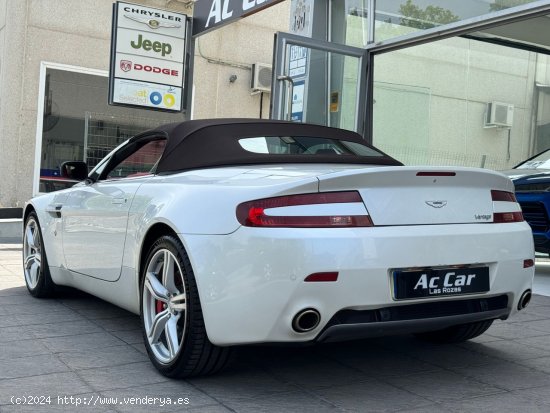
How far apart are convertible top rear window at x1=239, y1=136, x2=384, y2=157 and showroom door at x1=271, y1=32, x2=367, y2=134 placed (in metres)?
4.23

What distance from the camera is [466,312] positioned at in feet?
9.96

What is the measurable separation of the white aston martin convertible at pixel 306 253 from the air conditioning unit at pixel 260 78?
1224cm

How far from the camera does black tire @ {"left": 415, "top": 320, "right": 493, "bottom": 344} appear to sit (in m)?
3.77

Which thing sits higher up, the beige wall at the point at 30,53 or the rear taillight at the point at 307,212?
the beige wall at the point at 30,53

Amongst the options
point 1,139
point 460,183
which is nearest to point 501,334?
point 460,183

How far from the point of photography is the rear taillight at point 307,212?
2.76 meters

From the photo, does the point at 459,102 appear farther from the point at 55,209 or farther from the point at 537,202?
the point at 55,209

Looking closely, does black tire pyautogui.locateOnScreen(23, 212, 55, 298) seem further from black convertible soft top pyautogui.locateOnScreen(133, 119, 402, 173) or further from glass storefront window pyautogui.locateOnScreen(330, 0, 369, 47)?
glass storefront window pyautogui.locateOnScreen(330, 0, 369, 47)

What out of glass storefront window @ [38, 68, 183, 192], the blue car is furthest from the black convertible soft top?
glass storefront window @ [38, 68, 183, 192]

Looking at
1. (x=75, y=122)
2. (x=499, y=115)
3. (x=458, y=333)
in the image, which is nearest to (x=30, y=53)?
(x=75, y=122)

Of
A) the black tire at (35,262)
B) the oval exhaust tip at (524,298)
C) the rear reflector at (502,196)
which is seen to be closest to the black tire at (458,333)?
the oval exhaust tip at (524,298)

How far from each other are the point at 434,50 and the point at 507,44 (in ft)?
4.28

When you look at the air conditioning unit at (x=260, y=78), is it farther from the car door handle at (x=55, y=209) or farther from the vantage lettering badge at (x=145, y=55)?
the car door handle at (x=55, y=209)

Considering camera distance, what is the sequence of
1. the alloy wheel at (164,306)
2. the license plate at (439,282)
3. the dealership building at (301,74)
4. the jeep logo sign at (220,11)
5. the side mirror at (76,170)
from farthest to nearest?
the dealership building at (301,74) < the jeep logo sign at (220,11) < the side mirror at (76,170) < the alloy wheel at (164,306) < the license plate at (439,282)
